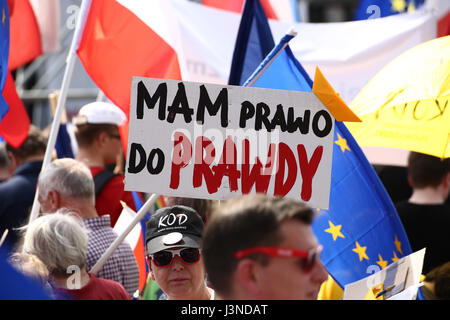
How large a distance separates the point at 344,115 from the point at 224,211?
1.16 meters

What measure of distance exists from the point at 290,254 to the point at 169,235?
1223 mm

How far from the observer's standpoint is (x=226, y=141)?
3.19m

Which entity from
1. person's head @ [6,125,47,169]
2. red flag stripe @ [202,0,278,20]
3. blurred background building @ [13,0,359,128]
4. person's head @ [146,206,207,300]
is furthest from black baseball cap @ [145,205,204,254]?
blurred background building @ [13,0,359,128]

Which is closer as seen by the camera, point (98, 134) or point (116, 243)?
point (116, 243)

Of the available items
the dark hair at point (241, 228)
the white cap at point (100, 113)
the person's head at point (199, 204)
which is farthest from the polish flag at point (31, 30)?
the dark hair at point (241, 228)

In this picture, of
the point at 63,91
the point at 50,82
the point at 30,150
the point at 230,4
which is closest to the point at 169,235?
the point at 63,91

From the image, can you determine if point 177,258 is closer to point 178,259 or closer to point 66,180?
point 178,259

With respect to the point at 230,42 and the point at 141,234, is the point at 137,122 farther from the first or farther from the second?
the point at 230,42

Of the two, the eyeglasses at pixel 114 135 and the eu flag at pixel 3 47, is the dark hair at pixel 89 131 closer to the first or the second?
the eyeglasses at pixel 114 135

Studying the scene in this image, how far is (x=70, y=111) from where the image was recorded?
13.4 meters

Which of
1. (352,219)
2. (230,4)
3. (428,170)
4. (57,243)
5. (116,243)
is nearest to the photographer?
(57,243)

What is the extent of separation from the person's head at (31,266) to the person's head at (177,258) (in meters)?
0.47

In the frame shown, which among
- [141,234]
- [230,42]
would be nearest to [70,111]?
[230,42]
